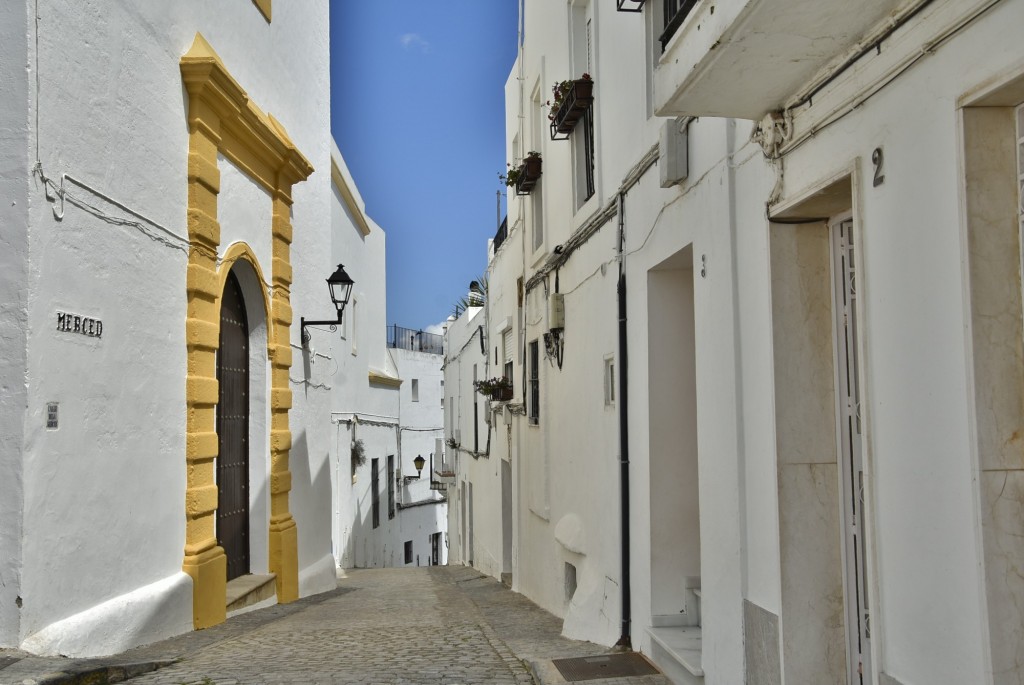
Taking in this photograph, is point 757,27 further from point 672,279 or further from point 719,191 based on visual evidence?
point 672,279

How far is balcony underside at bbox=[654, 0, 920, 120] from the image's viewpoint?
3.49 meters

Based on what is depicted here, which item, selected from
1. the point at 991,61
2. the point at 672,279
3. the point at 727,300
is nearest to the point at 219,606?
the point at 672,279

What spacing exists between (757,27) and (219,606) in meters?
6.48

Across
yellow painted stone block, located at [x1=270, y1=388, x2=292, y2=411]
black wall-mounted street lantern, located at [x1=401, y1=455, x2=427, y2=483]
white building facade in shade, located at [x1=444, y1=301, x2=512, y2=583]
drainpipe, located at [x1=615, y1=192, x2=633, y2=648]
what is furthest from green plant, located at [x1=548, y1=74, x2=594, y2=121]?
black wall-mounted street lantern, located at [x1=401, y1=455, x2=427, y2=483]

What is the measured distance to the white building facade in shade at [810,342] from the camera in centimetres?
303

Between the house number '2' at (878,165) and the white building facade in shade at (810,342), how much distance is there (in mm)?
12

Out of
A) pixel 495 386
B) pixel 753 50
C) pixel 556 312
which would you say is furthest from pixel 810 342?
pixel 495 386

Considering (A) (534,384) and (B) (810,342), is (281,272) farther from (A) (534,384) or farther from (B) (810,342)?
(B) (810,342)

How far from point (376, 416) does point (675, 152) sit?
17.5 metres

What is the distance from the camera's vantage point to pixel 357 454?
1956cm

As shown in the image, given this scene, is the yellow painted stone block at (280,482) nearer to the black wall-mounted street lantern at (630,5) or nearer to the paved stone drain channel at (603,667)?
the paved stone drain channel at (603,667)

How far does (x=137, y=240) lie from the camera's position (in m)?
6.77

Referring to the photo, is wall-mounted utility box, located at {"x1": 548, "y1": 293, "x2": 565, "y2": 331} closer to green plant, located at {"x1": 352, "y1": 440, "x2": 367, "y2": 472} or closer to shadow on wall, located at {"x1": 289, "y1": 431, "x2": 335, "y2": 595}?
shadow on wall, located at {"x1": 289, "y1": 431, "x2": 335, "y2": 595}

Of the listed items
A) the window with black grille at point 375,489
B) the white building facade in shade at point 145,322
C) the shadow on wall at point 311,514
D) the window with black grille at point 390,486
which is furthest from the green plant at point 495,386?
the window with black grille at point 390,486
